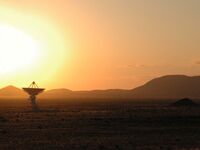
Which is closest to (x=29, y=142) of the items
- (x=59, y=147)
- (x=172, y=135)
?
(x=59, y=147)

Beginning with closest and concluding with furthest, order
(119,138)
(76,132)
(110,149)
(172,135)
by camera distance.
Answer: (110,149), (119,138), (172,135), (76,132)

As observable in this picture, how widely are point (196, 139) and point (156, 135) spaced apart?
562cm

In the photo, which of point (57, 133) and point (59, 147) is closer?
point (59, 147)

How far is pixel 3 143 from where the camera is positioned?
44375mm

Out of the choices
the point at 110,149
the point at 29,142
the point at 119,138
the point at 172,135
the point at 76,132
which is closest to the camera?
the point at 110,149

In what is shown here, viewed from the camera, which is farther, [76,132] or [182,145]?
[76,132]

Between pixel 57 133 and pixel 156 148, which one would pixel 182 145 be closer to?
pixel 156 148

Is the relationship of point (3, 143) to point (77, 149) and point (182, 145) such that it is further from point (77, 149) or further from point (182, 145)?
point (182, 145)

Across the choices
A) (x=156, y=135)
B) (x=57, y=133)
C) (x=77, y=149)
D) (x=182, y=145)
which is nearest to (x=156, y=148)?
(x=182, y=145)

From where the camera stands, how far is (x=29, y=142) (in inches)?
1766

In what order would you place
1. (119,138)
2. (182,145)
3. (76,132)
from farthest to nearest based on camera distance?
(76,132)
(119,138)
(182,145)

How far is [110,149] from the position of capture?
39344mm

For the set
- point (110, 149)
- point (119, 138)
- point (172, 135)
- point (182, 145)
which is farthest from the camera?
point (172, 135)

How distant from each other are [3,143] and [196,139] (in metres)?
18.6
